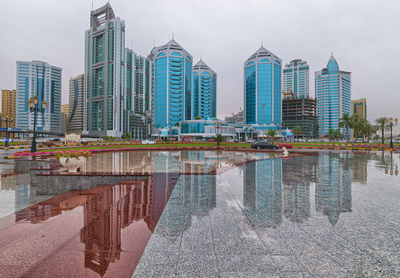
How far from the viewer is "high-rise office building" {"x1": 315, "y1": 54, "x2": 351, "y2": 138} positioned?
Result: 18238 centimetres

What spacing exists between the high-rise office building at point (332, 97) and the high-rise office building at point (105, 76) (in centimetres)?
16948

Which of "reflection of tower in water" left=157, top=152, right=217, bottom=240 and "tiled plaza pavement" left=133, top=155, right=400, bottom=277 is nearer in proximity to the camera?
"tiled plaza pavement" left=133, top=155, right=400, bottom=277

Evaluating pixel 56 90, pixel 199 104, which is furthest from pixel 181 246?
pixel 56 90

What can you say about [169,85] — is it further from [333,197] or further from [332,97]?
[332,97]

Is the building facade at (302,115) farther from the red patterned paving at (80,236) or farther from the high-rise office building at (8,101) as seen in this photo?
the high-rise office building at (8,101)

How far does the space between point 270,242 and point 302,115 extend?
189 m

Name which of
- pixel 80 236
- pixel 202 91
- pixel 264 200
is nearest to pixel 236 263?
pixel 80 236

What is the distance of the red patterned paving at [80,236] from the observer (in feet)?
11.3

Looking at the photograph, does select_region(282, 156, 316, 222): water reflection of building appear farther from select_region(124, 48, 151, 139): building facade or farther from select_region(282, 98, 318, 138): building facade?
select_region(282, 98, 318, 138): building facade

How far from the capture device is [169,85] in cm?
14238

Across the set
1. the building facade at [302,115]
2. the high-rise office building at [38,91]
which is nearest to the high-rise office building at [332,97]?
the building facade at [302,115]

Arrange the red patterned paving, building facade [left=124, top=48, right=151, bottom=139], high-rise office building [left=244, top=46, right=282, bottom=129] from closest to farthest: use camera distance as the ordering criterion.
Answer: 1. the red patterned paving
2. high-rise office building [left=244, top=46, right=282, bottom=129]
3. building facade [left=124, top=48, right=151, bottom=139]

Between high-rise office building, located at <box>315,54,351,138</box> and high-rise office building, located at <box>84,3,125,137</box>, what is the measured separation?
169 m

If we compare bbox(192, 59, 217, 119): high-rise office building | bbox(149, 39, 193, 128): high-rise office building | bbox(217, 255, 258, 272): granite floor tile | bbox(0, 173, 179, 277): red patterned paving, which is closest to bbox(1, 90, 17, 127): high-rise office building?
bbox(149, 39, 193, 128): high-rise office building
